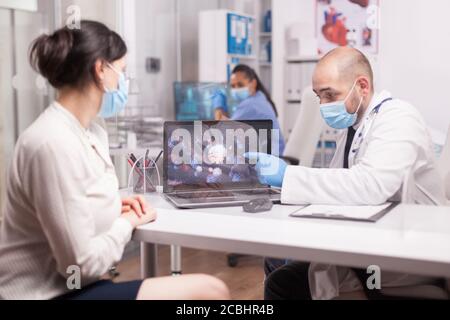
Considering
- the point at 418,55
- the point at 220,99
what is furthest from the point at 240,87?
the point at 418,55

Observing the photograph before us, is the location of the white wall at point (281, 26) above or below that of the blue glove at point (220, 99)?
above

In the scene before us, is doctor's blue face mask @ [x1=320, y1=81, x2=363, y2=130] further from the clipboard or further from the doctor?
the clipboard

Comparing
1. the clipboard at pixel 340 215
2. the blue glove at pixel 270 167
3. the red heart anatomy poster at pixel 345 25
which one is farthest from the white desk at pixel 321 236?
the red heart anatomy poster at pixel 345 25

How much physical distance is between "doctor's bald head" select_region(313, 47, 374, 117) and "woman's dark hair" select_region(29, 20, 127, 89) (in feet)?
2.51

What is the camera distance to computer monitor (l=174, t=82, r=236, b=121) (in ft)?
13.4

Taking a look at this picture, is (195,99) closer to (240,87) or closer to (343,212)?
(240,87)

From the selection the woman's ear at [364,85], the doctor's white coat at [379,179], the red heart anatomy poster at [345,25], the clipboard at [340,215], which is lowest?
the clipboard at [340,215]

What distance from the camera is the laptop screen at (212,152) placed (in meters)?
1.69

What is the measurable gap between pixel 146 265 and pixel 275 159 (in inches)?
19.9

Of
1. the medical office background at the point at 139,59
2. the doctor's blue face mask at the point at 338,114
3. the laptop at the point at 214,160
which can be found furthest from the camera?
the medical office background at the point at 139,59

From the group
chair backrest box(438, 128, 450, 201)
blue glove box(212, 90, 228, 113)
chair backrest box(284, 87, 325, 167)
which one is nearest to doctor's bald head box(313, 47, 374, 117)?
chair backrest box(438, 128, 450, 201)

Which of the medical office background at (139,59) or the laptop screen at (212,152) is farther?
the medical office background at (139,59)

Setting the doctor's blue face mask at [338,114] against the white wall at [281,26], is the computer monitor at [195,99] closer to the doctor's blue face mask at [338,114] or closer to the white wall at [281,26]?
the white wall at [281,26]

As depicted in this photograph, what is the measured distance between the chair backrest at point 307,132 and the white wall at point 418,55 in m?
0.50
